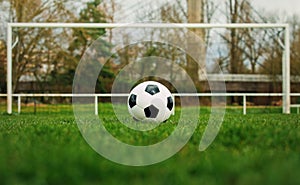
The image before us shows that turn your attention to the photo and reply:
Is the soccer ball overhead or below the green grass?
overhead

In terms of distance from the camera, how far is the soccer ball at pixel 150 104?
228 inches

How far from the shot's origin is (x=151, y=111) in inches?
229

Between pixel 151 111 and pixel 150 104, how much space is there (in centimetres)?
9

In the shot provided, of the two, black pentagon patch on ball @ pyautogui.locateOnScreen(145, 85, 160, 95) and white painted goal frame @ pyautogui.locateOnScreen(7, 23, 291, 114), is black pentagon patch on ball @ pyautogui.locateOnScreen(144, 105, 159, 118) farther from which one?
white painted goal frame @ pyautogui.locateOnScreen(7, 23, 291, 114)

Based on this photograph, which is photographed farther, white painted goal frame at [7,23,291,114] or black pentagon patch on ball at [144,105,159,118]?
white painted goal frame at [7,23,291,114]

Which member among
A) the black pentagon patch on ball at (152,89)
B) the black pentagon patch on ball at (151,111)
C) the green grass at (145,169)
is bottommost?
the green grass at (145,169)

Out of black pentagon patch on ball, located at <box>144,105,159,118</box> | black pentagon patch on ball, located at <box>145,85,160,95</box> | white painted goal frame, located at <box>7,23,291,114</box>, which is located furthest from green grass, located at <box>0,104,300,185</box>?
white painted goal frame, located at <box>7,23,291,114</box>

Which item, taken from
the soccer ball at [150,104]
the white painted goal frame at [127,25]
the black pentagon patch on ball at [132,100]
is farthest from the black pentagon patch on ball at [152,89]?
the white painted goal frame at [127,25]

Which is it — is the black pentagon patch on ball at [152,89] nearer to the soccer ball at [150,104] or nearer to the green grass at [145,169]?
the soccer ball at [150,104]

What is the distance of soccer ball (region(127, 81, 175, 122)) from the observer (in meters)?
5.80

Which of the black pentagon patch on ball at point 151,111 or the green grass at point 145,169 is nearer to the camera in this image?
the green grass at point 145,169

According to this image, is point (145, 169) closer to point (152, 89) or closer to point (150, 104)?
point (150, 104)

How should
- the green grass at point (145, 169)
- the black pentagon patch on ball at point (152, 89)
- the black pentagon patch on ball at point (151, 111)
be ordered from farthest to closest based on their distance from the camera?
the black pentagon patch on ball at point (152, 89), the black pentagon patch on ball at point (151, 111), the green grass at point (145, 169)

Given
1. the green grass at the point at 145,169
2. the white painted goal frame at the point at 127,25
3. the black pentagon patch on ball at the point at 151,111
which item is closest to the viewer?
the green grass at the point at 145,169
